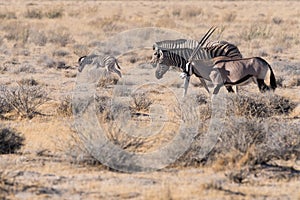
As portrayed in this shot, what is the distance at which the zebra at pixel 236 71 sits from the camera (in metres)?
11.8

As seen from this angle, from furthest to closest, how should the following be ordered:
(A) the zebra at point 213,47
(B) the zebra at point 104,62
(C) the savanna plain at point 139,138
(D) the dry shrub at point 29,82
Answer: (B) the zebra at point 104,62 → (D) the dry shrub at point 29,82 → (A) the zebra at point 213,47 → (C) the savanna plain at point 139,138

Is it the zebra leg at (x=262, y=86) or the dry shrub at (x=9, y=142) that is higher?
the zebra leg at (x=262, y=86)

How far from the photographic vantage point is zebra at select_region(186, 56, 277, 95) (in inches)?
465

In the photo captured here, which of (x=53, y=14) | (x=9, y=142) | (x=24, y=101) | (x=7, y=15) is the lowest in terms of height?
(x=9, y=142)

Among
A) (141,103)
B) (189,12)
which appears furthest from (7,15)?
(141,103)

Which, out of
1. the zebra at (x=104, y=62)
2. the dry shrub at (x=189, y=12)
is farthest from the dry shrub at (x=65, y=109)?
the dry shrub at (x=189, y=12)

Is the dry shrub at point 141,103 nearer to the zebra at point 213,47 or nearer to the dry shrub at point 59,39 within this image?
the zebra at point 213,47

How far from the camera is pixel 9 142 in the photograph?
9727 mm

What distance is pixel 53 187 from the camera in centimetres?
797

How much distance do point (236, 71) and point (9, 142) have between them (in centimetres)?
423

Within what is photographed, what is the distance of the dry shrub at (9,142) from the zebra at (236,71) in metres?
3.80

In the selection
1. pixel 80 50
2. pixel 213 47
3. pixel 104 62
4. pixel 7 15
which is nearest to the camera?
pixel 213 47

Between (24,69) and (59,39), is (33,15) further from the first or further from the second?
(24,69)

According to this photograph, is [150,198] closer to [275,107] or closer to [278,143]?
[278,143]
